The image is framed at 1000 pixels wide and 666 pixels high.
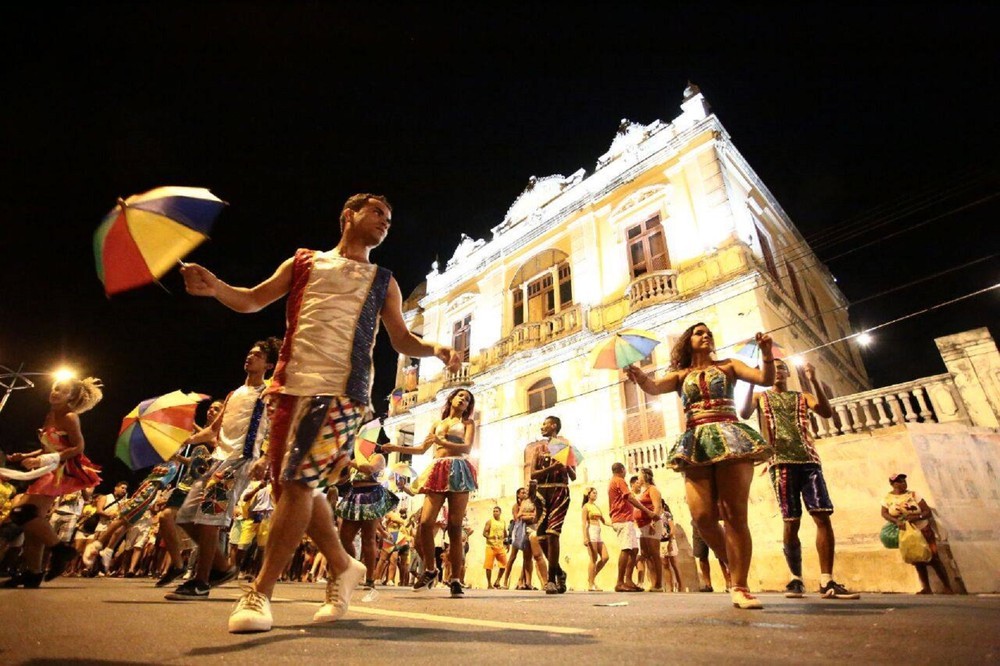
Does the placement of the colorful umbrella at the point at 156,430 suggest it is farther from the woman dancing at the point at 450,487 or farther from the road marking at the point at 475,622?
the road marking at the point at 475,622

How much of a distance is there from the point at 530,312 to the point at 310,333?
16.4 m

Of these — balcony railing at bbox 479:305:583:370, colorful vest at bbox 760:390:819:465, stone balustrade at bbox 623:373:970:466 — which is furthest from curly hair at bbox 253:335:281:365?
balcony railing at bbox 479:305:583:370

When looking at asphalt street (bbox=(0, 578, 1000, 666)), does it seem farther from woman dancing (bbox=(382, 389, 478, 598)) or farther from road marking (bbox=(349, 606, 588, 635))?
woman dancing (bbox=(382, 389, 478, 598))

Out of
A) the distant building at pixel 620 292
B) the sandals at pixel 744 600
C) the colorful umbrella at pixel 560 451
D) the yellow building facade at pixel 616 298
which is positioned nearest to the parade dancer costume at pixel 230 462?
the sandals at pixel 744 600

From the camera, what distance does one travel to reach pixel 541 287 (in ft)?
61.7

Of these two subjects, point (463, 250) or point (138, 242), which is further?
point (463, 250)

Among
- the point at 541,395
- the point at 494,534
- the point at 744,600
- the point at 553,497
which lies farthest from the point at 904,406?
the point at 541,395

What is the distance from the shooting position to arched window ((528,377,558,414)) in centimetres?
1650

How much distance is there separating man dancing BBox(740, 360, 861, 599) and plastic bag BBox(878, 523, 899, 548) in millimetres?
2626

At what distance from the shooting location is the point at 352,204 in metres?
2.88

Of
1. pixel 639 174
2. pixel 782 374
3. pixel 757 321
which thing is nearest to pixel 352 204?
pixel 782 374

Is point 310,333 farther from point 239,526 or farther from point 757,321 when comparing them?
point 757,321

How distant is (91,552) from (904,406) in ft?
58.2

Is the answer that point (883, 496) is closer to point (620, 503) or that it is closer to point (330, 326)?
point (620, 503)
